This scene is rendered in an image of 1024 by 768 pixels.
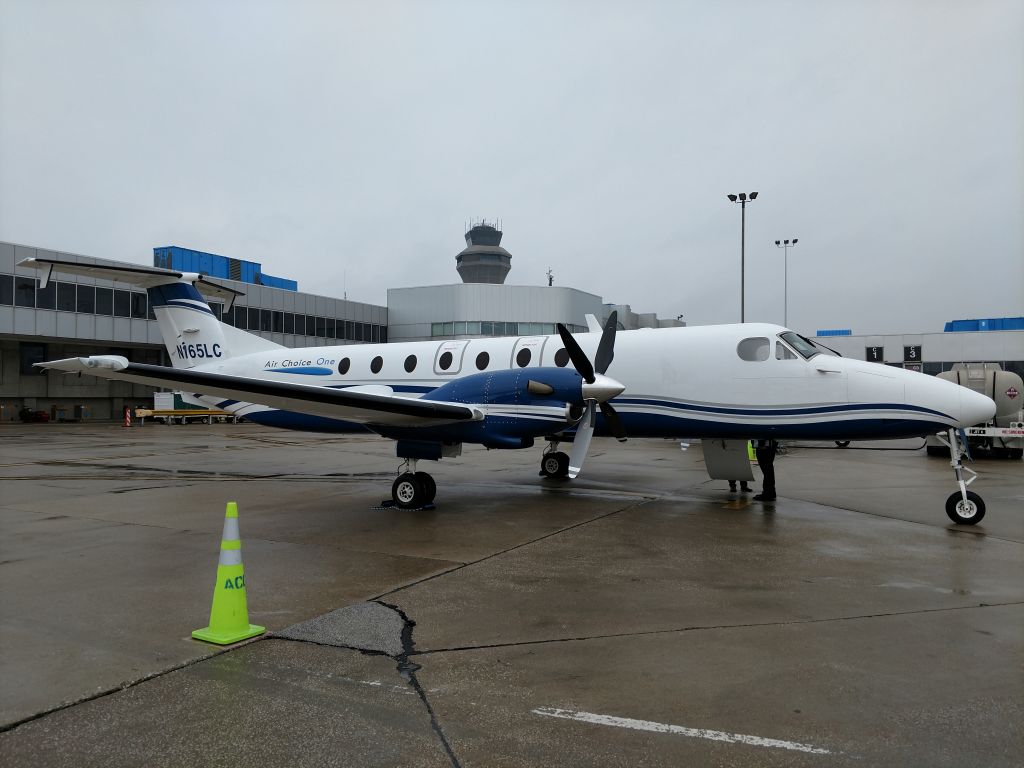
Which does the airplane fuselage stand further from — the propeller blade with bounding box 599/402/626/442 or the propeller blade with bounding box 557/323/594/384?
the propeller blade with bounding box 557/323/594/384

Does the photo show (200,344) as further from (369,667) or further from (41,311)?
(41,311)

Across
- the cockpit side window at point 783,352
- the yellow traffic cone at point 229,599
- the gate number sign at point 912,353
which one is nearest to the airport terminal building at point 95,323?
the yellow traffic cone at point 229,599

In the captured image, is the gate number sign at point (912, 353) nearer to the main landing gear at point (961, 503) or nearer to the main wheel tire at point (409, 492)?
the main landing gear at point (961, 503)

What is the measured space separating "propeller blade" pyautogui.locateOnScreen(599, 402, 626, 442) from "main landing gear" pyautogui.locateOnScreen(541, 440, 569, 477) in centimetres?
346

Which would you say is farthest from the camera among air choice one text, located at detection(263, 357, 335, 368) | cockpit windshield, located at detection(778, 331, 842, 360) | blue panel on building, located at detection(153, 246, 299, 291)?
blue panel on building, located at detection(153, 246, 299, 291)

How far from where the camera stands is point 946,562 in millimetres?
7480

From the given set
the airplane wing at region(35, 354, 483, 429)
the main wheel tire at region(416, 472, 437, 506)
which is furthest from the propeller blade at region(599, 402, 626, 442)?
the main wheel tire at region(416, 472, 437, 506)

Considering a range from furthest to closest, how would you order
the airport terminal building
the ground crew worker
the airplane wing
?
1. the airport terminal building
2. the ground crew worker
3. the airplane wing

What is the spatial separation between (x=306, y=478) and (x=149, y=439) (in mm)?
16198

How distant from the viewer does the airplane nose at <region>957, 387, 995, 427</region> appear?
371 inches

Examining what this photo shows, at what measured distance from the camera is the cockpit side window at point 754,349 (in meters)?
11.0

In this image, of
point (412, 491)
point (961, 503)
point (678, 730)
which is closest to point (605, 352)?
point (412, 491)

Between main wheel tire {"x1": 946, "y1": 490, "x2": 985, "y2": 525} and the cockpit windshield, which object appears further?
the cockpit windshield

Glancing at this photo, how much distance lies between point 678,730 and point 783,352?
27.7 ft
